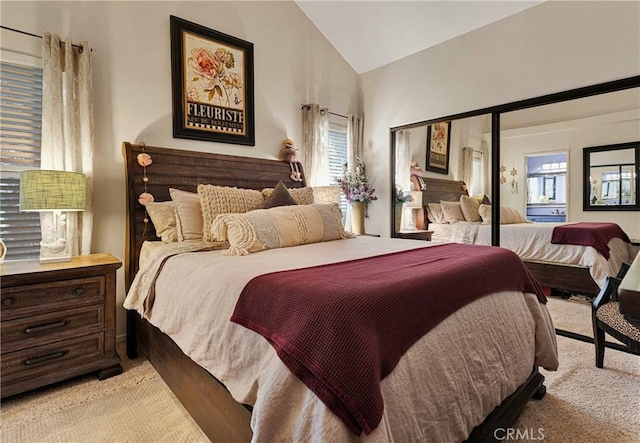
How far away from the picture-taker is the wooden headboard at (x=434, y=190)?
3587 mm

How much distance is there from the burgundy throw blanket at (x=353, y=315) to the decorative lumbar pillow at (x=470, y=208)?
6.90ft

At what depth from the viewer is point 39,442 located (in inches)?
61.6

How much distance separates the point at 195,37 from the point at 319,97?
1601 millimetres

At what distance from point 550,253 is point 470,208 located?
823 mm

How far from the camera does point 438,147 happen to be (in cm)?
379

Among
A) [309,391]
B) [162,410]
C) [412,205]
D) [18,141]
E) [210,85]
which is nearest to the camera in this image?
[309,391]

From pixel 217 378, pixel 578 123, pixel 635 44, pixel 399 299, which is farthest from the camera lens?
pixel 578 123

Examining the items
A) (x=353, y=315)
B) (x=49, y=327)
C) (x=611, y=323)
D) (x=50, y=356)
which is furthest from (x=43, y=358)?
(x=611, y=323)

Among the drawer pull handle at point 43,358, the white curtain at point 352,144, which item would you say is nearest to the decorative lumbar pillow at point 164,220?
the drawer pull handle at point 43,358

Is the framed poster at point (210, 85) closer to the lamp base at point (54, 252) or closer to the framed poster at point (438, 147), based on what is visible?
the lamp base at point (54, 252)

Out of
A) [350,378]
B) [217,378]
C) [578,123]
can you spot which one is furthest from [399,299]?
[578,123]

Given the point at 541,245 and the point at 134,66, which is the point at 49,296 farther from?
the point at 541,245

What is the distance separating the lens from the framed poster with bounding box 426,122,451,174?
12.2ft

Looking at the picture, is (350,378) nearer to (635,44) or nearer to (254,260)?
(254,260)
